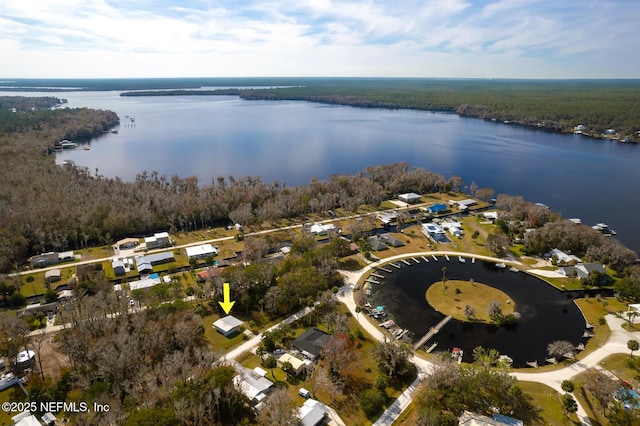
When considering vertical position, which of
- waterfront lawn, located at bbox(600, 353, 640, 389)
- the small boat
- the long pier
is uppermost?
waterfront lawn, located at bbox(600, 353, 640, 389)

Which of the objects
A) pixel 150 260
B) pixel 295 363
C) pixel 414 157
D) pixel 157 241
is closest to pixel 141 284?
pixel 150 260

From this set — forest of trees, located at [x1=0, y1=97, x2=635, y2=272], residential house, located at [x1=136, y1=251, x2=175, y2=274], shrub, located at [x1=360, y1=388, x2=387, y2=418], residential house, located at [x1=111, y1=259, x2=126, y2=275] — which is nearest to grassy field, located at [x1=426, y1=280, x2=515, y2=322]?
forest of trees, located at [x1=0, y1=97, x2=635, y2=272]

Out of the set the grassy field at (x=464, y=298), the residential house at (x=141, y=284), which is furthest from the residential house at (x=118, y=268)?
the grassy field at (x=464, y=298)

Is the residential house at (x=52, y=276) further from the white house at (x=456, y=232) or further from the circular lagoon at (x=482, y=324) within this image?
the white house at (x=456, y=232)

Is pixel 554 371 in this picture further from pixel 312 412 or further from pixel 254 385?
pixel 254 385

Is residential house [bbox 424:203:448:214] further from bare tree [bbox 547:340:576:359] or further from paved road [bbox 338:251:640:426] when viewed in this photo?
bare tree [bbox 547:340:576:359]

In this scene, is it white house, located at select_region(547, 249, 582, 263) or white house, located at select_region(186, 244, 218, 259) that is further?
white house, located at select_region(186, 244, 218, 259)
